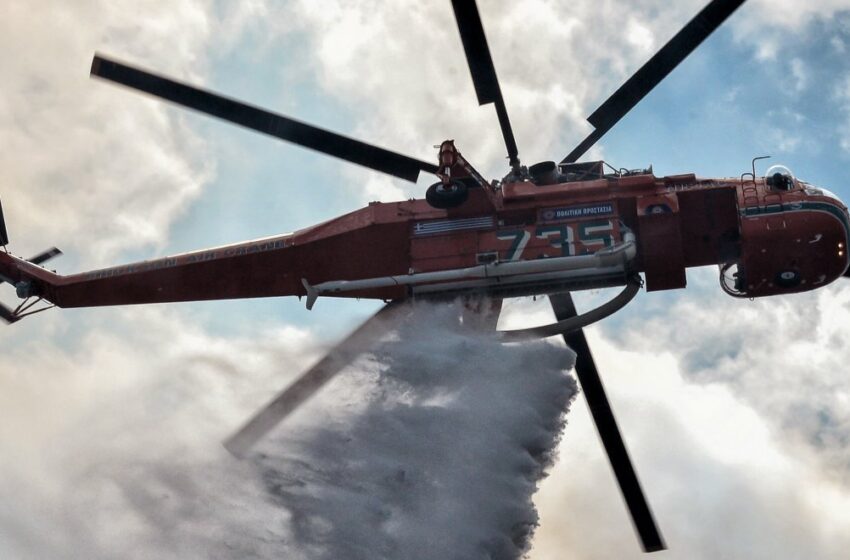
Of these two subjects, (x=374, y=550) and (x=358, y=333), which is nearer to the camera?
(x=374, y=550)

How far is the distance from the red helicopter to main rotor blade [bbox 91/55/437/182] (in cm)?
2

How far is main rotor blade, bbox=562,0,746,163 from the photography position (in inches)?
579

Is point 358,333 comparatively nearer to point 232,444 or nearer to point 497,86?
point 232,444

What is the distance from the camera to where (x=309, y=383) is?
625 inches

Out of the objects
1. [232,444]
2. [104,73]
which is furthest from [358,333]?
[104,73]

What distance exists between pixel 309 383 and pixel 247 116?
13.9 feet

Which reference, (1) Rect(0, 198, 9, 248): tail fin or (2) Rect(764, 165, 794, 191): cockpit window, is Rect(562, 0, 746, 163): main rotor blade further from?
(1) Rect(0, 198, 9, 248): tail fin

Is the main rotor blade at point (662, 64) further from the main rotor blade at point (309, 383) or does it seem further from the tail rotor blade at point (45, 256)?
the tail rotor blade at point (45, 256)

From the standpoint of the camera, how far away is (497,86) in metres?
15.1

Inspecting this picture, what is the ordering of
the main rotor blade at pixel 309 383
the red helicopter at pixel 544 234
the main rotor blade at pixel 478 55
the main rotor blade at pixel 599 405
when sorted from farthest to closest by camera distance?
the main rotor blade at pixel 599 405, the main rotor blade at pixel 309 383, the red helicopter at pixel 544 234, the main rotor blade at pixel 478 55

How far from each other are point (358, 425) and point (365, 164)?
158 inches

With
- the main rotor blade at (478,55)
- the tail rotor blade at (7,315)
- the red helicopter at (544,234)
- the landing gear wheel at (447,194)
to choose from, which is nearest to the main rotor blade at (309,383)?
the red helicopter at (544,234)

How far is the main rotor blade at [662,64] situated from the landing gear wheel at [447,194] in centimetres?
239

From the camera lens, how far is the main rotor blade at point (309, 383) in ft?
51.6
